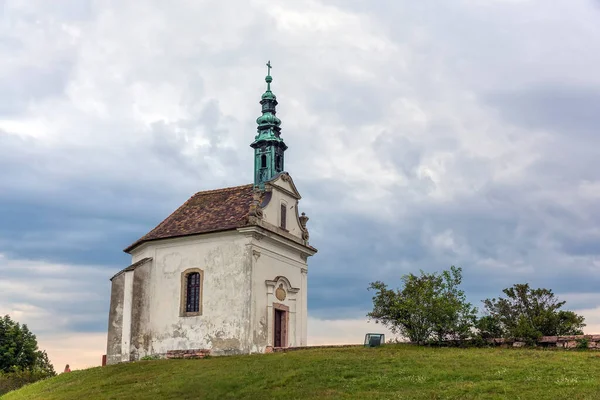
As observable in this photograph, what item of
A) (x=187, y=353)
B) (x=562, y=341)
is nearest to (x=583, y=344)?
(x=562, y=341)

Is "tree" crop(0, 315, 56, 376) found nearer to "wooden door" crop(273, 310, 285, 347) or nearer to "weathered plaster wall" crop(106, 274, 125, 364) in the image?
"weathered plaster wall" crop(106, 274, 125, 364)

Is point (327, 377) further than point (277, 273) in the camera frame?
No

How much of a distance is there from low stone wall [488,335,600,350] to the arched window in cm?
1464

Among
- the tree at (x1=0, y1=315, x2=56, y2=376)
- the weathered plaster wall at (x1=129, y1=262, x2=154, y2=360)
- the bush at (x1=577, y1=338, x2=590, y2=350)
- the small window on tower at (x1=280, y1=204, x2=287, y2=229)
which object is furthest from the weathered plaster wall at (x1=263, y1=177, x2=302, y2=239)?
the tree at (x1=0, y1=315, x2=56, y2=376)

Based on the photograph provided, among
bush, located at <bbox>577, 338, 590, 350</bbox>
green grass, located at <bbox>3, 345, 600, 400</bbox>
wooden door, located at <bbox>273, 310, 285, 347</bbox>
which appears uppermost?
wooden door, located at <bbox>273, 310, 285, 347</bbox>

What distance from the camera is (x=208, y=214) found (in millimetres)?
36656

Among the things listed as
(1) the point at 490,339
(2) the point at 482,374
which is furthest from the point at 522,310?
(2) the point at 482,374

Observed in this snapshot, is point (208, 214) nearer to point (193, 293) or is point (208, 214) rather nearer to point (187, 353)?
point (193, 293)

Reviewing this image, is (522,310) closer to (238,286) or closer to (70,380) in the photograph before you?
(238,286)

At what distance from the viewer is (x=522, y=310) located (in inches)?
1206

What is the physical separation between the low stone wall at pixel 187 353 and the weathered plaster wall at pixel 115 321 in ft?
10.8

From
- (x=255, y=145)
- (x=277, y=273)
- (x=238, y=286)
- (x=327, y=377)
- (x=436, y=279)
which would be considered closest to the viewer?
(x=327, y=377)

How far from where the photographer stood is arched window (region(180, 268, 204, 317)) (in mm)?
34125

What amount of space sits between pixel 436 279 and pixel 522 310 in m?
4.28
